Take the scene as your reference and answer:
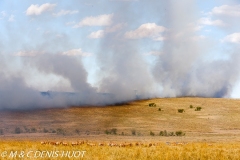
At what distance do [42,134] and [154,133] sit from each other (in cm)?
1117

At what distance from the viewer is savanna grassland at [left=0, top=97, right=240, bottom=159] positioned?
91.1 ft

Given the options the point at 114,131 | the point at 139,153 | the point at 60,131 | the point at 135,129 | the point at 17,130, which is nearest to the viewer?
the point at 139,153

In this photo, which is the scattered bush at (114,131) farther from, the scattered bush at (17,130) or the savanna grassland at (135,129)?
the scattered bush at (17,130)

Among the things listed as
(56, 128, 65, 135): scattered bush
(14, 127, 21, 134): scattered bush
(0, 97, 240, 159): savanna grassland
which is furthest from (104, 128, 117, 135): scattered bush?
(14, 127, 21, 134): scattered bush

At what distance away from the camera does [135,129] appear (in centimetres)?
4850

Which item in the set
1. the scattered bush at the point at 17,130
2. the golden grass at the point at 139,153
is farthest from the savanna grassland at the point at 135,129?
the scattered bush at the point at 17,130

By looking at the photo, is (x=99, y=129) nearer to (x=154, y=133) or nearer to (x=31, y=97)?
(x=154, y=133)

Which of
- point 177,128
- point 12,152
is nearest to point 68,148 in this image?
point 12,152

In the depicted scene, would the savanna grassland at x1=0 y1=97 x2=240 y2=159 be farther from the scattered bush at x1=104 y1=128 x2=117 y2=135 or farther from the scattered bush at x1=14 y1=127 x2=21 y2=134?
the scattered bush at x1=14 y1=127 x2=21 y2=134

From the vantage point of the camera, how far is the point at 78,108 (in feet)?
218

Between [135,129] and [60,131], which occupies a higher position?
[135,129]

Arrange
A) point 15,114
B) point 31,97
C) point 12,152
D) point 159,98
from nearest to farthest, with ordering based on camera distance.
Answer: point 12,152
point 15,114
point 31,97
point 159,98

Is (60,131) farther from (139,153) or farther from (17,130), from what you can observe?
(139,153)

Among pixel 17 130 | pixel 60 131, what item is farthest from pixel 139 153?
pixel 17 130
